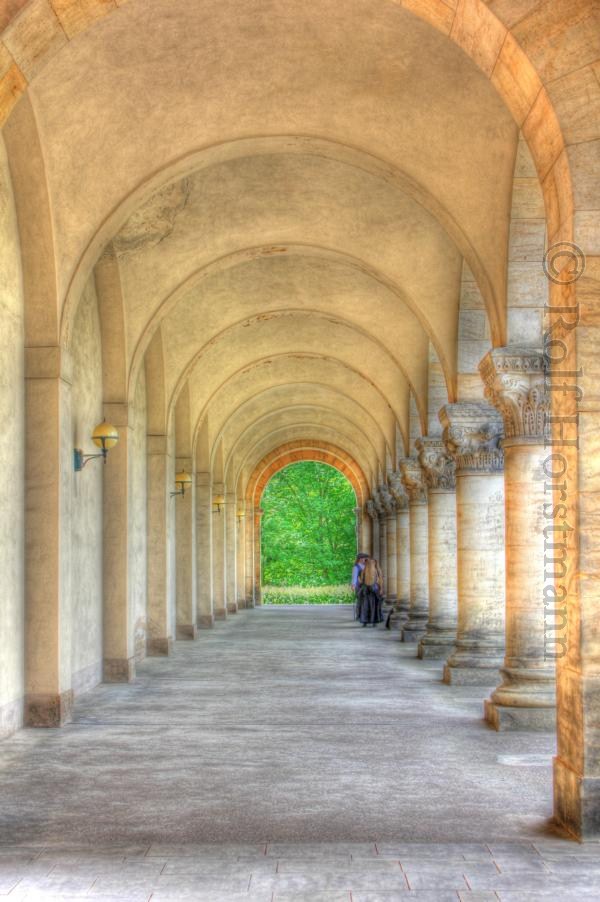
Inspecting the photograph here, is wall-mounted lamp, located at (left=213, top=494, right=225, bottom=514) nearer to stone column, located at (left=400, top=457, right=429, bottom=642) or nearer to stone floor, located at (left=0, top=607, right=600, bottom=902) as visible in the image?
stone column, located at (left=400, top=457, right=429, bottom=642)

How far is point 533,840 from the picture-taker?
5574 millimetres

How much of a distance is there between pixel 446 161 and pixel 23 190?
3841 millimetres

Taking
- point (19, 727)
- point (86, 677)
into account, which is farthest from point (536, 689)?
point (86, 677)

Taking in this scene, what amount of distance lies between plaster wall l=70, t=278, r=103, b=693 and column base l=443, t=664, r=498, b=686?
14.1 ft

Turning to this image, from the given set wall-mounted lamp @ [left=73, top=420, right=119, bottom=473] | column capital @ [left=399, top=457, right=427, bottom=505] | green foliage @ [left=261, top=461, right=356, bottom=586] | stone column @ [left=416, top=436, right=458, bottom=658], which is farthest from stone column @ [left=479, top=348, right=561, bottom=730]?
green foliage @ [left=261, top=461, right=356, bottom=586]

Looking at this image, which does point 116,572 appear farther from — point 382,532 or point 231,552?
point 382,532

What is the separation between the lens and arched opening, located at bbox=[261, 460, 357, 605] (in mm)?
52438

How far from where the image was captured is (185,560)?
64.7 feet

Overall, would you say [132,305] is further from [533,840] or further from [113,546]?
[533,840]

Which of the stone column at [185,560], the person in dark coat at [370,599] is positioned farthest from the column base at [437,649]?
the person in dark coat at [370,599]

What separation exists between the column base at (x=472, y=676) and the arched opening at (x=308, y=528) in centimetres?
3892

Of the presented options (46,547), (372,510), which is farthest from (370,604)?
(46,547)

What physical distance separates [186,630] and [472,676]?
29.3 ft

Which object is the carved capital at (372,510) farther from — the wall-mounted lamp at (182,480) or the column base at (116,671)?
the column base at (116,671)
